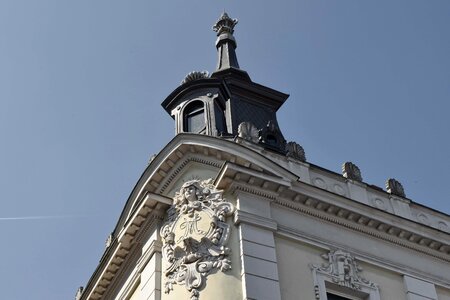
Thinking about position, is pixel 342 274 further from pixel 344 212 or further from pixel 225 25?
pixel 225 25

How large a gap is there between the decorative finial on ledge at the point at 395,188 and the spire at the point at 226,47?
816 centimetres

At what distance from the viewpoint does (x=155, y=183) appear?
25.5 metres

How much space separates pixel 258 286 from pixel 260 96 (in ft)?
40.5

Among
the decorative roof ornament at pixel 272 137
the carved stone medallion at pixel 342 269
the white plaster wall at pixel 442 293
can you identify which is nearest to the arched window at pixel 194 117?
the decorative roof ornament at pixel 272 137

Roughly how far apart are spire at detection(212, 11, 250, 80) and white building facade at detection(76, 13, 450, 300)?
19.4 ft

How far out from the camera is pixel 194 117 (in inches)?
1134

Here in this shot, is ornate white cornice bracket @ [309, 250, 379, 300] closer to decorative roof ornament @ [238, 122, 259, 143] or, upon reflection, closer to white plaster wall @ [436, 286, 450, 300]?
white plaster wall @ [436, 286, 450, 300]

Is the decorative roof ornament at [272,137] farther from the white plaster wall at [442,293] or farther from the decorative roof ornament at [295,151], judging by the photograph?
the white plaster wall at [442,293]

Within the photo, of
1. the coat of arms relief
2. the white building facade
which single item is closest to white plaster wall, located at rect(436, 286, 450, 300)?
the white building facade

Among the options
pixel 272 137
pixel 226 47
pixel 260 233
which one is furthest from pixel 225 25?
pixel 260 233

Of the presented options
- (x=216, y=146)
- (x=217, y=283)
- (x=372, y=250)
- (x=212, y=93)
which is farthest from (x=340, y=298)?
(x=212, y=93)

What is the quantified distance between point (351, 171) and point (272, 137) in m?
4.20

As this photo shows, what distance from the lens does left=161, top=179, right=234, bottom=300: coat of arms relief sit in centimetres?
2241

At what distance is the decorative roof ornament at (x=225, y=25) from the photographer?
37.8m
